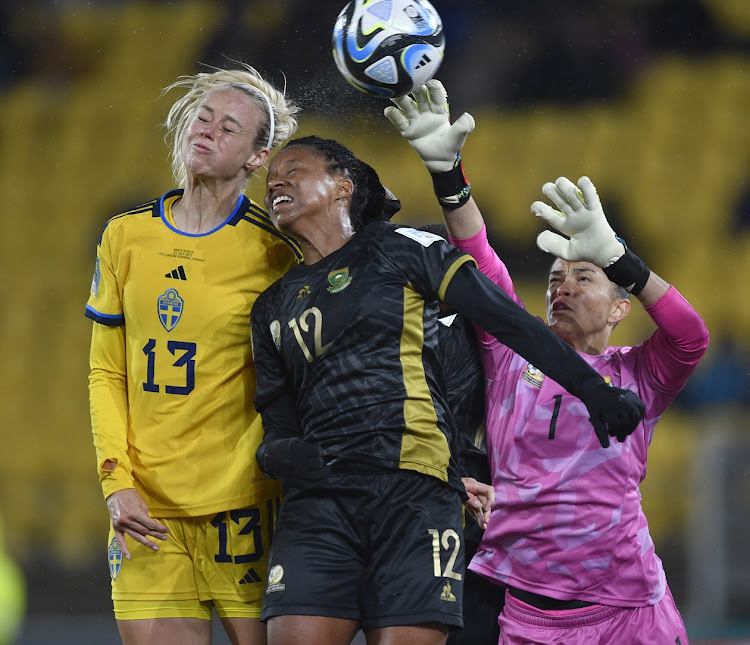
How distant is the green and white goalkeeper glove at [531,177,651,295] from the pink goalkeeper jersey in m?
0.16

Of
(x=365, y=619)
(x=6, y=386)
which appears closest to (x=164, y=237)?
(x=365, y=619)

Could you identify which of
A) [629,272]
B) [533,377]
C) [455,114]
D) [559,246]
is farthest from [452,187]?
[455,114]

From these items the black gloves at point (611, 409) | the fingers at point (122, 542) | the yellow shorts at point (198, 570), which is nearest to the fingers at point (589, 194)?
the black gloves at point (611, 409)

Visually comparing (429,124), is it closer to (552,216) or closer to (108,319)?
(552,216)

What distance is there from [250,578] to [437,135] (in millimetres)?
1501

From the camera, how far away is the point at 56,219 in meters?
10.1

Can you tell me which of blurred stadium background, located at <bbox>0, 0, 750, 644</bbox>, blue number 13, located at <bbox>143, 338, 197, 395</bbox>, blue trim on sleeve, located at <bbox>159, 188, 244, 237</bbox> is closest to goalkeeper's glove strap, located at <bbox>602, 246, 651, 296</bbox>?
blue trim on sleeve, located at <bbox>159, 188, 244, 237</bbox>

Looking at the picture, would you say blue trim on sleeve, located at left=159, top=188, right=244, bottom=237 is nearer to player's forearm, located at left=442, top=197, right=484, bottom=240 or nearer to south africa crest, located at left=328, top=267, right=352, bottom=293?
south africa crest, located at left=328, top=267, right=352, bottom=293

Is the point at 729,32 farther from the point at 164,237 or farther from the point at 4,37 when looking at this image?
the point at 164,237

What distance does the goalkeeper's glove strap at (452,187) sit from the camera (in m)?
3.49

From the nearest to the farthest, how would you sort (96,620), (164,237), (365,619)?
(365,619) → (164,237) → (96,620)

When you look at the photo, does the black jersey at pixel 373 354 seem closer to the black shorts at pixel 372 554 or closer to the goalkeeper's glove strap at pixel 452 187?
the black shorts at pixel 372 554

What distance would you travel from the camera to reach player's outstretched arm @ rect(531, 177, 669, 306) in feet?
11.2

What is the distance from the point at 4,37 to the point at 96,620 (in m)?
6.35
